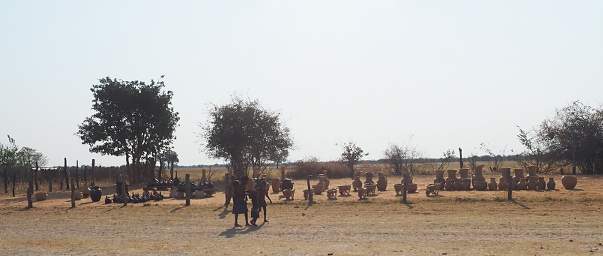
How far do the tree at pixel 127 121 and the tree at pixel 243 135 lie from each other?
3.82 meters

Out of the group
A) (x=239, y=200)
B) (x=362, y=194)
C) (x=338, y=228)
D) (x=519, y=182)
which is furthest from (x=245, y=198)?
(x=519, y=182)

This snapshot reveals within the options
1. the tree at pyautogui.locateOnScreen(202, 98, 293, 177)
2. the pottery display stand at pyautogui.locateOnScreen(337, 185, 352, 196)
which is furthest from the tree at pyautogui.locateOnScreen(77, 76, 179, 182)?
the pottery display stand at pyautogui.locateOnScreen(337, 185, 352, 196)

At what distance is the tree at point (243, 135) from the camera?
152ft

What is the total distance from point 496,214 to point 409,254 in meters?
8.24

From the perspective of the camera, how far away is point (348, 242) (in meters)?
14.8

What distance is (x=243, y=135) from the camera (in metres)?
46.5

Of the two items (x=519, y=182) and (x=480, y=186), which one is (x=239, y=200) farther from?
(x=519, y=182)

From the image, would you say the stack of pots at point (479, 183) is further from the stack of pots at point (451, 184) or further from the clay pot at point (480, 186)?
the stack of pots at point (451, 184)

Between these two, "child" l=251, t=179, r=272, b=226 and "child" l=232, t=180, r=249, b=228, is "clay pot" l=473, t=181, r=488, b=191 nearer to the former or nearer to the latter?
"child" l=251, t=179, r=272, b=226

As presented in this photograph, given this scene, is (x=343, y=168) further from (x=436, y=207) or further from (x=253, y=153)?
(x=436, y=207)

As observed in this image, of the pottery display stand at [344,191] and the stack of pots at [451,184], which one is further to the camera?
the stack of pots at [451,184]

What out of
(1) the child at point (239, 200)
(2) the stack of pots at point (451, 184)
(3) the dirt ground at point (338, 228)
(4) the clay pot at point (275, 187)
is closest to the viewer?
(3) the dirt ground at point (338, 228)

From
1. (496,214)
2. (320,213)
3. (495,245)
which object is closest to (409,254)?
(495,245)

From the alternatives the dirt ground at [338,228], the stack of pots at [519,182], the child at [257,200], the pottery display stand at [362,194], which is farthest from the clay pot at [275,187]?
the child at [257,200]
